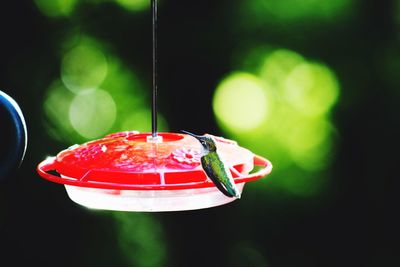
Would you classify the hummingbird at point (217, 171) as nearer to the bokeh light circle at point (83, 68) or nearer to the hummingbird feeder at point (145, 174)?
the hummingbird feeder at point (145, 174)

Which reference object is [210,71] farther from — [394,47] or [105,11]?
[394,47]

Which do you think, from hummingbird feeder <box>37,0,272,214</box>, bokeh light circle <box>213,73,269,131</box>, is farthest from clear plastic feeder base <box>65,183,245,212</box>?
bokeh light circle <box>213,73,269,131</box>

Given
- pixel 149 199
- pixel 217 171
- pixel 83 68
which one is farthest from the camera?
pixel 83 68

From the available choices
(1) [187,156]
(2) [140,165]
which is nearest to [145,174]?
(2) [140,165]

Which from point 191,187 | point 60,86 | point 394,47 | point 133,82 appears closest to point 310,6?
point 394,47

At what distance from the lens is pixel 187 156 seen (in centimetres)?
161

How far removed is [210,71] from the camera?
10.6 ft

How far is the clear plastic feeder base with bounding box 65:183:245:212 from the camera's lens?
1.55 m

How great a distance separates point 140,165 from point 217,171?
0.25m

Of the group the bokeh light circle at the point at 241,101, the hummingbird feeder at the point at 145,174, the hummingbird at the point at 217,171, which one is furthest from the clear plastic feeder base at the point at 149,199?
the bokeh light circle at the point at 241,101

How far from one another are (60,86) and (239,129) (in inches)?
46.3

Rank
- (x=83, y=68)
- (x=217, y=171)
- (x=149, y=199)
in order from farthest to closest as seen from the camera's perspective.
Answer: (x=83, y=68)
(x=149, y=199)
(x=217, y=171)

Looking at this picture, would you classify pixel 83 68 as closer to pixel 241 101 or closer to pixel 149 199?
pixel 241 101

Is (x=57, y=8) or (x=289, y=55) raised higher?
(x=57, y=8)
